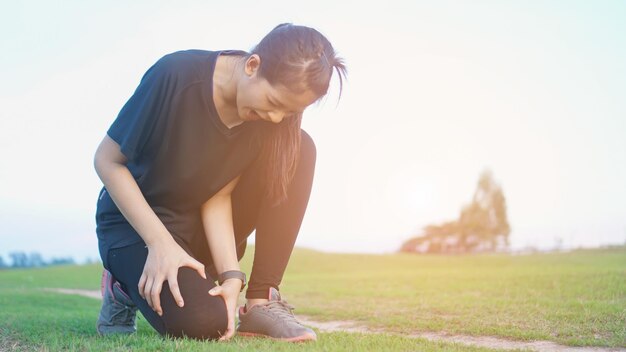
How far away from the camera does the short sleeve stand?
344 cm

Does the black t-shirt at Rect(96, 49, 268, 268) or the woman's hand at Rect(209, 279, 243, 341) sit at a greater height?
the black t-shirt at Rect(96, 49, 268, 268)

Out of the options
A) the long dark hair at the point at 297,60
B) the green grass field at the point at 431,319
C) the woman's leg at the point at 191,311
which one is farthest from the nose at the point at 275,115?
the green grass field at the point at 431,319

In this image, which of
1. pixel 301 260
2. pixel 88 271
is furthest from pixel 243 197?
pixel 301 260

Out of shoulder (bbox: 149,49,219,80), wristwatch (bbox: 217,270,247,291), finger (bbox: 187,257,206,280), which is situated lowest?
wristwatch (bbox: 217,270,247,291)

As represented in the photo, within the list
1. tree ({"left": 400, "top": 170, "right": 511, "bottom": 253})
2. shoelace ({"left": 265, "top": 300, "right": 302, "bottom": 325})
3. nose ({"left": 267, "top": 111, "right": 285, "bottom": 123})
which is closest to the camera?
nose ({"left": 267, "top": 111, "right": 285, "bottom": 123})

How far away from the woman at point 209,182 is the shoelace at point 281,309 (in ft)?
0.03

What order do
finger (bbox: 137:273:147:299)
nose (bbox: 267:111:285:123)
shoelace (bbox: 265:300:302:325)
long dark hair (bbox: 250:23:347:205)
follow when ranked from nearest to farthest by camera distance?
long dark hair (bbox: 250:23:347:205) < nose (bbox: 267:111:285:123) < finger (bbox: 137:273:147:299) < shoelace (bbox: 265:300:302:325)

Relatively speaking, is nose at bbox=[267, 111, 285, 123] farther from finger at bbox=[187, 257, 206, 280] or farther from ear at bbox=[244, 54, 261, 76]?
finger at bbox=[187, 257, 206, 280]

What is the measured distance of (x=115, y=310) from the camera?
4168 millimetres

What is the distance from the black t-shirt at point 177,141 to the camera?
3.55m

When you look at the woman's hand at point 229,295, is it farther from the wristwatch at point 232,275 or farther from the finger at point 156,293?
the finger at point 156,293

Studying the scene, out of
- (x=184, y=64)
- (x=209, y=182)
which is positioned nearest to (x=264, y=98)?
(x=184, y=64)

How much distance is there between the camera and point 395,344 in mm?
3562

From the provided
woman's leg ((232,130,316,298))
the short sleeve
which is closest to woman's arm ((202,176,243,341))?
woman's leg ((232,130,316,298))
